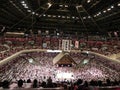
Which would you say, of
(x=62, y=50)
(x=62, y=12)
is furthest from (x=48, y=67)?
(x=62, y=12)

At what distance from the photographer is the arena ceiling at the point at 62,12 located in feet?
106

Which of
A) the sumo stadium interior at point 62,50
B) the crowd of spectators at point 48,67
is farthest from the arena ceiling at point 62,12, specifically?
the crowd of spectators at point 48,67

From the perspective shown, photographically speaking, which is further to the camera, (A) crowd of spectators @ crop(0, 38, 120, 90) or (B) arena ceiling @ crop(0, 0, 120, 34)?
(B) arena ceiling @ crop(0, 0, 120, 34)

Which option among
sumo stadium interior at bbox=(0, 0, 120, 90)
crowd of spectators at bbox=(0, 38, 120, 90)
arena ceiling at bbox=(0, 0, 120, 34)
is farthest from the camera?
arena ceiling at bbox=(0, 0, 120, 34)

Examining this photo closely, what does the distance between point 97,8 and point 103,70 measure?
14114 millimetres

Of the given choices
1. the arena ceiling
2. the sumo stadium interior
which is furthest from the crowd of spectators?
the arena ceiling

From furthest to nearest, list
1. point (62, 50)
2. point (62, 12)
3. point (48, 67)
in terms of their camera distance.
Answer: point (62, 12)
point (48, 67)
point (62, 50)

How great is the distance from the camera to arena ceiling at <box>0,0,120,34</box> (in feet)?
106

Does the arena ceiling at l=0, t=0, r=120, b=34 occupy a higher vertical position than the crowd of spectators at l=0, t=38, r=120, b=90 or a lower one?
higher

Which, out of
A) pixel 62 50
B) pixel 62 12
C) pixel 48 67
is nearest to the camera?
pixel 62 50

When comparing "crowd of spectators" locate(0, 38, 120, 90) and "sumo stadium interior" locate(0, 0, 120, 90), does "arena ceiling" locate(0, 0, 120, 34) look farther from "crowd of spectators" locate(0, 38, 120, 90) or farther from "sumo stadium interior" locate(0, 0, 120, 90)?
"crowd of spectators" locate(0, 38, 120, 90)

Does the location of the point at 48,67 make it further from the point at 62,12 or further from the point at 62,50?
the point at 62,12

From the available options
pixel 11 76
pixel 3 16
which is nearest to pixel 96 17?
pixel 3 16

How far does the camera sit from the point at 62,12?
45.5 meters
